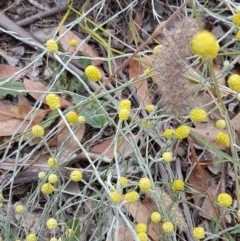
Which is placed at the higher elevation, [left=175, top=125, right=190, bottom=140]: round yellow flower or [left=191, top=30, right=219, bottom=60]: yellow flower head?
[left=191, top=30, right=219, bottom=60]: yellow flower head

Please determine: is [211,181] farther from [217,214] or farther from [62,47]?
[62,47]

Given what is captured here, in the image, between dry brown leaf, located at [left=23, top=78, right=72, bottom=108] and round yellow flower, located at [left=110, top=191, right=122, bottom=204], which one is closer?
round yellow flower, located at [left=110, top=191, right=122, bottom=204]

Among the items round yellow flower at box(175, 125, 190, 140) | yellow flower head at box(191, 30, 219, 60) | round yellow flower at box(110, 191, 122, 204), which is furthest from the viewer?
round yellow flower at box(175, 125, 190, 140)

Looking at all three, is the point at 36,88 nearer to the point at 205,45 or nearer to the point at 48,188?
the point at 48,188

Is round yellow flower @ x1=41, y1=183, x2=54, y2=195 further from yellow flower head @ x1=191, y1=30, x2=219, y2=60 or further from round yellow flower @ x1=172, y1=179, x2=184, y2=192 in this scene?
yellow flower head @ x1=191, y1=30, x2=219, y2=60

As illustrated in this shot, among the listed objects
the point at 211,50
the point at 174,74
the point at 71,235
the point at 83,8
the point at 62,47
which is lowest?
the point at 71,235

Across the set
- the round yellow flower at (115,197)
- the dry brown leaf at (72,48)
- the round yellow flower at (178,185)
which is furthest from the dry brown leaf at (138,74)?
the round yellow flower at (115,197)

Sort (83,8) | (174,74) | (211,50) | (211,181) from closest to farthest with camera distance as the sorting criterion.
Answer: (211,50) < (174,74) < (211,181) < (83,8)

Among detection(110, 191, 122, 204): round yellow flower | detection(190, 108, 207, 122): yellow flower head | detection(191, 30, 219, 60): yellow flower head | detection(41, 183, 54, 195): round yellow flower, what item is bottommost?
detection(41, 183, 54, 195): round yellow flower

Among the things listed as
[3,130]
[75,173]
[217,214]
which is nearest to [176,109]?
[75,173]

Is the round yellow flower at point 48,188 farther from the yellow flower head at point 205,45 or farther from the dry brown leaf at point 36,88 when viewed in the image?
the yellow flower head at point 205,45

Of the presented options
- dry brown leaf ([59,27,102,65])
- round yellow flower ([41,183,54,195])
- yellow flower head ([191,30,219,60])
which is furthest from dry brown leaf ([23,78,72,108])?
yellow flower head ([191,30,219,60])
